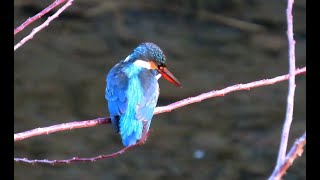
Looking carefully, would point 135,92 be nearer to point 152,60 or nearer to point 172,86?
point 152,60

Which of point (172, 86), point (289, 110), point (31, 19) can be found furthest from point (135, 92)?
point (172, 86)

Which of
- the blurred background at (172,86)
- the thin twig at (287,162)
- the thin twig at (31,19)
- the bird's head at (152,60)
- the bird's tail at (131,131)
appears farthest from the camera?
the blurred background at (172,86)

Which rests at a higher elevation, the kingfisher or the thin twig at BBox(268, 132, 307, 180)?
the thin twig at BBox(268, 132, 307, 180)

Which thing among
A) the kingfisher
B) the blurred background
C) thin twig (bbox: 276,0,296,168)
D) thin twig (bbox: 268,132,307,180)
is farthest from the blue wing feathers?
the blurred background

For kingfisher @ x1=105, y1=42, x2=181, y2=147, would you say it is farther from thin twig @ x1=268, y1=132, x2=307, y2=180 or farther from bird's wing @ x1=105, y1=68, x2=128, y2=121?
thin twig @ x1=268, y1=132, x2=307, y2=180

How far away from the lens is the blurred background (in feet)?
17.5

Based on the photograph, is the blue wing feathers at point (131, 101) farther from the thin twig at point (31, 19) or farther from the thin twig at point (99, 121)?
the thin twig at point (31, 19)

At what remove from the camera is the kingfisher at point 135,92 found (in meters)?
2.13

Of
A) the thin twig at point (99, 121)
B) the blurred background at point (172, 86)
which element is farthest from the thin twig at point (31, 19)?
the blurred background at point (172, 86)

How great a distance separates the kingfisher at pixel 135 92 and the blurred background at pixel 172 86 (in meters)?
2.83

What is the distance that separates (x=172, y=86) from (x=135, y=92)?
13.2 ft

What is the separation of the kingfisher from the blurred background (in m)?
2.83

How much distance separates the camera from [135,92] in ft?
7.36

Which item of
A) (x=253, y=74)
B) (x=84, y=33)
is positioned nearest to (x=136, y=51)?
(x=253, y=74)
